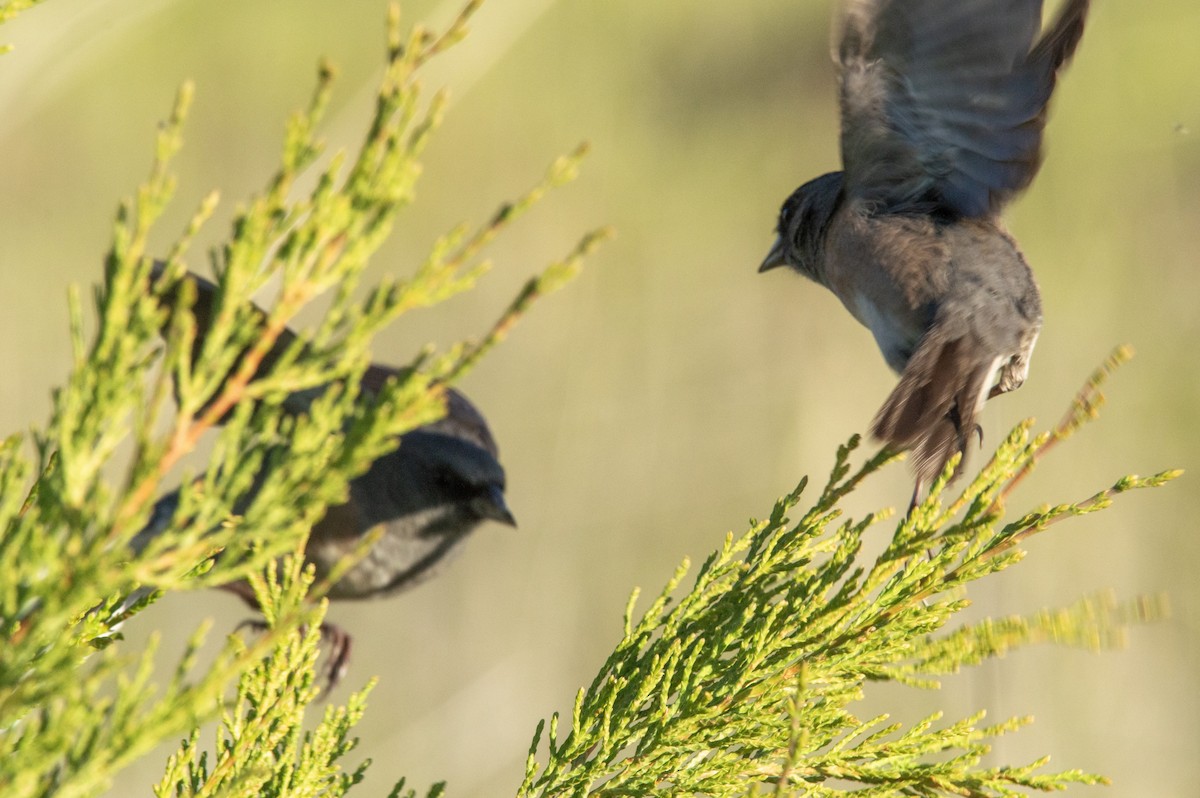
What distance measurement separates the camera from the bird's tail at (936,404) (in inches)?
72.0

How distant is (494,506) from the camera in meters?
2.79

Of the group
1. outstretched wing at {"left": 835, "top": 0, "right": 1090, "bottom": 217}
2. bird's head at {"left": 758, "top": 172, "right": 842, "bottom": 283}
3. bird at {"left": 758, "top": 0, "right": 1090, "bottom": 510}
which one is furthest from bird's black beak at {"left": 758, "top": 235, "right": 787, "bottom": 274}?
outstretched wing at {"left": 835, "top": 0, "right": 1090, "bottom": 217}

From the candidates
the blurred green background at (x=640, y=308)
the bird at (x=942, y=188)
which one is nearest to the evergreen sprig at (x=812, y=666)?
the bird at (x=942, y=188)

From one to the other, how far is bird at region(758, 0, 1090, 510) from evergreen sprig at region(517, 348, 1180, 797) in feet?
1.56

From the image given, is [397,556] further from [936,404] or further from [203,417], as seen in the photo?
[203,417]

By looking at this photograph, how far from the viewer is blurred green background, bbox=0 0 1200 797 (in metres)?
5.68

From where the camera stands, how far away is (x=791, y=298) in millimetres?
6668

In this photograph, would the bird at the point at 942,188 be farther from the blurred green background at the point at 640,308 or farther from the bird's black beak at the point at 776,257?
the blurred green background at the point at 640,308

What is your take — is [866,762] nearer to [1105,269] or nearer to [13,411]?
[13,411]

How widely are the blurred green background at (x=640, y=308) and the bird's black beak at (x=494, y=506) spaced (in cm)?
268

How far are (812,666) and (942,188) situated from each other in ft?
4.29

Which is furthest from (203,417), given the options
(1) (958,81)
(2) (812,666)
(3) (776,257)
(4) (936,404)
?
(3) (776,257)

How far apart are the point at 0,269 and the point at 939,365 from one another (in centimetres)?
516

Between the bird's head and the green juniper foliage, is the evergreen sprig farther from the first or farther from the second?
the bird's head
